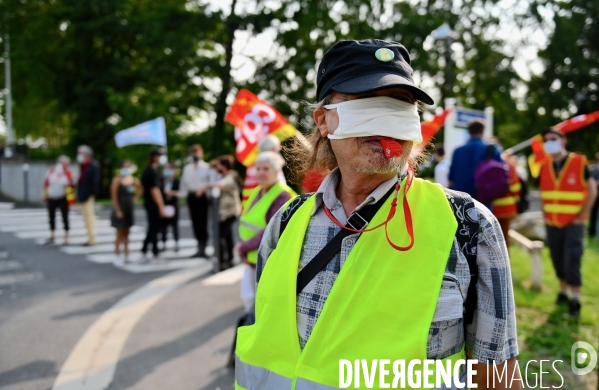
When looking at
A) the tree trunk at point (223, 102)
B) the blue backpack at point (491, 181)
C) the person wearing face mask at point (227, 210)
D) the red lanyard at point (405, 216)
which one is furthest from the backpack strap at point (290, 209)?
the tree trunk at point (223, 102)

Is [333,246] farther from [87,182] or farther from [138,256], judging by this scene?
[87,182]

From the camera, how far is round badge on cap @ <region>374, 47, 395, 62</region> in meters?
1.58

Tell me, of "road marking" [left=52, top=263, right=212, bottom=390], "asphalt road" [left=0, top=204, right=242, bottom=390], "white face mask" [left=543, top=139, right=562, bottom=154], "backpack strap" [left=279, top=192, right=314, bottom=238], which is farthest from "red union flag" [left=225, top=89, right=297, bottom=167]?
"backpack strap" [left=279, top=192, right=314, bottom=238]

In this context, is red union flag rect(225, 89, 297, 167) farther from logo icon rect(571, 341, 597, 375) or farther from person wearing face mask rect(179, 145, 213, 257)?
logo icon rect(571, 341, 597, 375)

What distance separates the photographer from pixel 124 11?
24.9 metres

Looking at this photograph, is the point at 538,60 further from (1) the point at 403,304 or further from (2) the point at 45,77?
(1) the point at 403,304

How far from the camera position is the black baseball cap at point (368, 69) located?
1565 millimetres

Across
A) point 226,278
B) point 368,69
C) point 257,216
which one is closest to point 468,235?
point 368,69

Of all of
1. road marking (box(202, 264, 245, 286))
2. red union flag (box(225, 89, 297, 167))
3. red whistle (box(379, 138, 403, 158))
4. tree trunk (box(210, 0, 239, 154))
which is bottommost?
road marking (box(202, 264, 245, 286))

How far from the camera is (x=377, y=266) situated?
1.49 meters

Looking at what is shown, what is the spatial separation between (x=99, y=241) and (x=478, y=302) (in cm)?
1089

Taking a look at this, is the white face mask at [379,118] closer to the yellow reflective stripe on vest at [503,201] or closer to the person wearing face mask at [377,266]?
the person wearing face mask at [377,266]

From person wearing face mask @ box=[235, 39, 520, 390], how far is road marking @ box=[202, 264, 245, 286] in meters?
5.80

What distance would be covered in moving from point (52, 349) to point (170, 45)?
19210 mm
